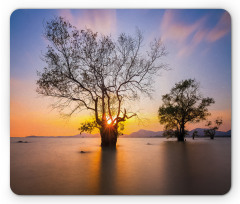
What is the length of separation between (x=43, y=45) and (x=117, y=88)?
6.79ft

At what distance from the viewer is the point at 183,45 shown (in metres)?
5.12

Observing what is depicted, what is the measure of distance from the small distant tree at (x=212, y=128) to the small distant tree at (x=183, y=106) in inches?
8.3

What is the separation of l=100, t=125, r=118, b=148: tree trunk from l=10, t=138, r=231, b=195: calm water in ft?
0.98

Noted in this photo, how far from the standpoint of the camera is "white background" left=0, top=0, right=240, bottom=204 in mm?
4406

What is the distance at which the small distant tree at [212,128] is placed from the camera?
493 cm

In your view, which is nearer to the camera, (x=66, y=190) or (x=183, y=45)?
(x=66, y=190)

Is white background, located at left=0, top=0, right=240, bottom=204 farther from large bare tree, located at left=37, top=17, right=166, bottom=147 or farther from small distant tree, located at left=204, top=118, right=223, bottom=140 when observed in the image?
large bare tree, located at left=37, top=17, right=166, bottom=147

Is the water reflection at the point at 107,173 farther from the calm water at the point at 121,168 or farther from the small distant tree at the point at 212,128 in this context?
the small distant tree at the point at 212,128

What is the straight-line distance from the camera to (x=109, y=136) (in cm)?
607

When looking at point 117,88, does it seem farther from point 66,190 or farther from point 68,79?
point 66,190

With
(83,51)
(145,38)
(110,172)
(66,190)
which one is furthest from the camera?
(83,51)

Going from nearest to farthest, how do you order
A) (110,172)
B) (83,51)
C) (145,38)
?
(110,172) < (145,38) < (83,51)

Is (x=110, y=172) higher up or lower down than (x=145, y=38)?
lower down
